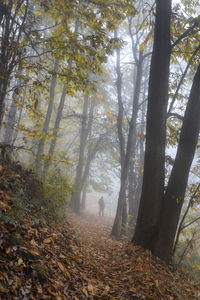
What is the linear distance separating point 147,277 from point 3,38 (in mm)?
5577

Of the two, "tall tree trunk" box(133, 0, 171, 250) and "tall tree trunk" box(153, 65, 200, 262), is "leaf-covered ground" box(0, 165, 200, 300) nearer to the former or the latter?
"tall tree trunk" box(153, 65, 200, 262)

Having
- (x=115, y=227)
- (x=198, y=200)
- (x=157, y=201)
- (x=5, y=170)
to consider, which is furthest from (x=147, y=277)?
(x=115, y=227)

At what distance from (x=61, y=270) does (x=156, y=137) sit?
11.2 feet

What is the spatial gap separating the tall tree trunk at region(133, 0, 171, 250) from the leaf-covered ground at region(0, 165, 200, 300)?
595 mm

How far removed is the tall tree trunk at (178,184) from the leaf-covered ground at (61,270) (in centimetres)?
48

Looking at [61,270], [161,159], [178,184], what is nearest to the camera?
[61,270]

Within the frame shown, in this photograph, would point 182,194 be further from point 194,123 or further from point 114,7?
point 114,7

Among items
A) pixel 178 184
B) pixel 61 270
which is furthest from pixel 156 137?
pixel 61 270

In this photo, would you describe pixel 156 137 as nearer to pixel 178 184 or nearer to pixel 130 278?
pixel 178 184

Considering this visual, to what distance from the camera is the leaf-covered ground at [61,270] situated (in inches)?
98.7

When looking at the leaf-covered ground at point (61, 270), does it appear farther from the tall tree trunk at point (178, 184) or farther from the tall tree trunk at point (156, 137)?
the tall tree trunk at point (156, 137)

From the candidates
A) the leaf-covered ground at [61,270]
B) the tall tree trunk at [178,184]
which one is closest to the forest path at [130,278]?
the leaf-covered ground at [61,270]

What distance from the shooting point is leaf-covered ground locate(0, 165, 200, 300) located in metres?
2.51

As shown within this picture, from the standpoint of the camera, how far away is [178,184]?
16.1ft
